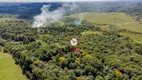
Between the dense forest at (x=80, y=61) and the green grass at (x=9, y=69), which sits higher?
the dense forest at (x=80, y=61)

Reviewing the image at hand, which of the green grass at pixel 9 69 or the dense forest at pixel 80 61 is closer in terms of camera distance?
the dense forest at pixel 80 61

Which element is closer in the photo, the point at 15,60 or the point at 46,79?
the point at 46,79

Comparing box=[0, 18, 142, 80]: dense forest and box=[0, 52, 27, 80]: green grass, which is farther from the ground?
box=[0, 18, 142, 80]: dense forest

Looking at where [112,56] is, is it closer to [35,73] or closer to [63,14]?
[35,73]

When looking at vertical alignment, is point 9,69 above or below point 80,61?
below

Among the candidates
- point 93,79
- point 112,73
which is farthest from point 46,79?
point 112,73

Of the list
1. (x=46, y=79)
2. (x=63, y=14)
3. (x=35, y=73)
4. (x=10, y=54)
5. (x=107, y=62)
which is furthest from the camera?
(x=63, y=14)

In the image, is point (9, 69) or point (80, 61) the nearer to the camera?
point (80, 61)

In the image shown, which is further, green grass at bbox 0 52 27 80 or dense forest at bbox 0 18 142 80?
green grass at bbox 0 52 27 80
